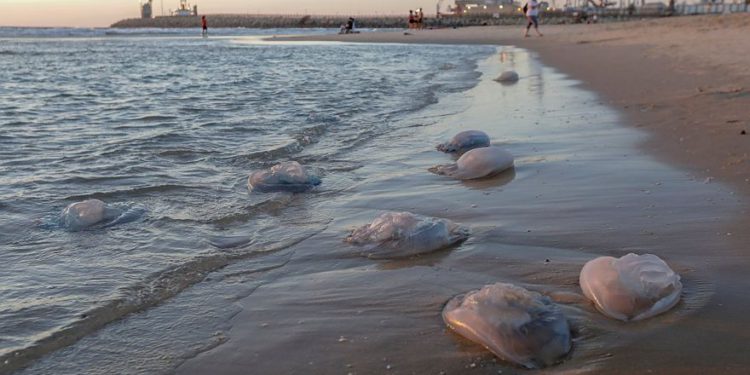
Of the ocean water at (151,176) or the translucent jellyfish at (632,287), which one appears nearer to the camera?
the translucent jellyfish at (632,287)

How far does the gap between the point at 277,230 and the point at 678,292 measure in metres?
1.92

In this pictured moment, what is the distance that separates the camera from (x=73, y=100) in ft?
31.3

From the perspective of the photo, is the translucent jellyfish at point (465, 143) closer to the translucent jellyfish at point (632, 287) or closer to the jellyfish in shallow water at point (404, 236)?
the jellyfish in shallow water at point (404, 236)

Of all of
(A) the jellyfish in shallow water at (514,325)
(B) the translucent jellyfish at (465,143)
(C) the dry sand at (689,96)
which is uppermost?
(C) the dry sand at (689,96)

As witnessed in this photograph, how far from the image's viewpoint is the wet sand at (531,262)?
1.95 m

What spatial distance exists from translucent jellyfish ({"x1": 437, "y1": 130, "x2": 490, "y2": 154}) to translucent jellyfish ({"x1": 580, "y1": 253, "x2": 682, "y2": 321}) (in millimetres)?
2945

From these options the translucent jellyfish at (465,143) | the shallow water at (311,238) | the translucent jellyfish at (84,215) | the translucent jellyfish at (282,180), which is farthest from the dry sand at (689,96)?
the translucent jellyfish at (84,215)

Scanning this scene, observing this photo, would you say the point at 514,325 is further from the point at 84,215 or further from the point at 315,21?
the point at 315,21

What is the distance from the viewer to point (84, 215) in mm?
3482

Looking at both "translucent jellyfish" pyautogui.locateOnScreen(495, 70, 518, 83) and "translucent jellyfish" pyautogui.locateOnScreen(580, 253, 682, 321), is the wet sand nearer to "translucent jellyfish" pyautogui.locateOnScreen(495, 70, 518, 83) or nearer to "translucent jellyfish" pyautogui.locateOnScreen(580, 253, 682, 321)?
"translucent jellyfish" pyautogui.locateOnScreen(580, 253, 682, 321)

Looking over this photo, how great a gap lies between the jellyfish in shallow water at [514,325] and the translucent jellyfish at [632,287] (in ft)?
0.60

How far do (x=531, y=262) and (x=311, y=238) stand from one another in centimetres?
108

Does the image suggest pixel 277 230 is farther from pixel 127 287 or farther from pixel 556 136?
pixel 556 136

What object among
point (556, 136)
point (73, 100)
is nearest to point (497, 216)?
point (556, 136)
